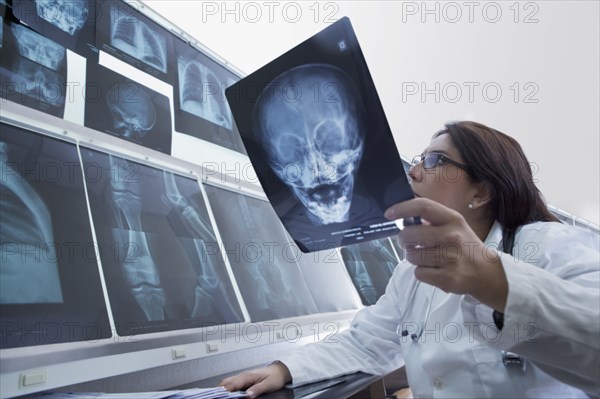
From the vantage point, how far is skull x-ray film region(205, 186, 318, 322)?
4.60 feet

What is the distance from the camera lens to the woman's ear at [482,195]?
1066 mm

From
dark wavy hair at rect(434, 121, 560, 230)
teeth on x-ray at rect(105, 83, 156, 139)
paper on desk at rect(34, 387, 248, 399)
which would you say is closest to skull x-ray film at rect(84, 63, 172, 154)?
teeth on x-ray at rect(105, 83, 156, 139)

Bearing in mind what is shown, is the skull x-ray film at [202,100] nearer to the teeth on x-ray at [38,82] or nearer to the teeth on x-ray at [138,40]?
the teeth on x-ray at [138,40]

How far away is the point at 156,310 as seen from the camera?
3.38ft

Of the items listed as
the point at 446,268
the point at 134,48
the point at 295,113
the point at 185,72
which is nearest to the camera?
the point at 446,268

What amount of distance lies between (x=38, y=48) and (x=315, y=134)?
2.80 feet

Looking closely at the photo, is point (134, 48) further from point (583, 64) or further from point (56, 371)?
point (583, 64)

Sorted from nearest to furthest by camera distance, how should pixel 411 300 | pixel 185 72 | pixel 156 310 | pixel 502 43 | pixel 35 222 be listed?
1. pixel 35 222
2. pixel 156 310
3. pixel 411 300
4. pixel 185 72
5. pixel 502 43

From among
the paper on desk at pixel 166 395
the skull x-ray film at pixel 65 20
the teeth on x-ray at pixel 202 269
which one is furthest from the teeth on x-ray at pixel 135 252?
the skull x-ray film at pixel 65 20

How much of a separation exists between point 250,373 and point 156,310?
0.29 meters

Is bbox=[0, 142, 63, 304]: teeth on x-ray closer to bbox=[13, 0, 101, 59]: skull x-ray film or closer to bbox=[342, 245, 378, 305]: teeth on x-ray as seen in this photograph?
bbox=[13, 0, 101, 59]: skull x-ray film

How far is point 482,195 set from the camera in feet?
3.54

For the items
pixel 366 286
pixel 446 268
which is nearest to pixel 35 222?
pixel 446 268

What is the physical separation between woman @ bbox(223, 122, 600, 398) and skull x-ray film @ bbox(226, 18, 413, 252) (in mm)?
78
